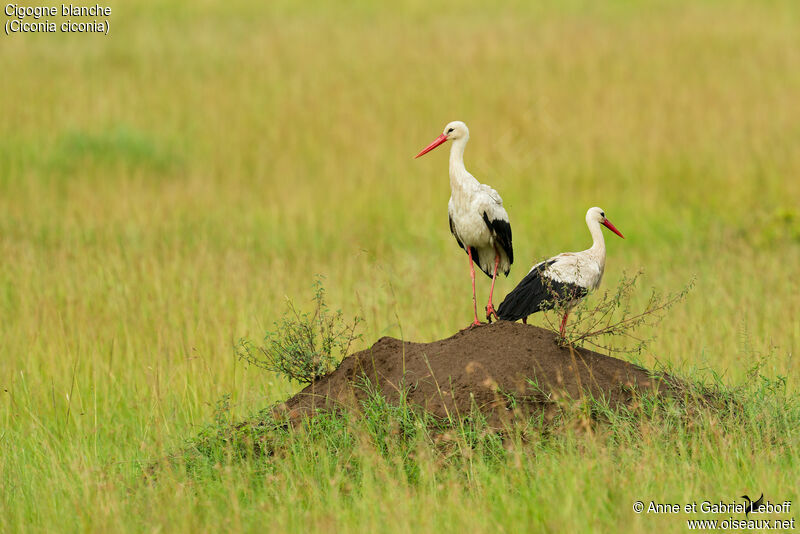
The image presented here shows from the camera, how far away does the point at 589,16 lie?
2225 cm

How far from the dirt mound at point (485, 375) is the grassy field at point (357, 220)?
354 mm

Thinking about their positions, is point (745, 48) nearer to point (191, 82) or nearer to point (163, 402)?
point (191, 82)

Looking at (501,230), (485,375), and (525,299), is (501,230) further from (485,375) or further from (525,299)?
(485,375)

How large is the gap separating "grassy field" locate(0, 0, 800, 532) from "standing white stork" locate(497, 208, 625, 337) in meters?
0.95

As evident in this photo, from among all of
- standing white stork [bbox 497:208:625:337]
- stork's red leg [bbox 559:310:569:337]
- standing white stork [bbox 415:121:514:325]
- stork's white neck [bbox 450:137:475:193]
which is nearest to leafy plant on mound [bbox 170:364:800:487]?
stork's red leg [bbox 559:310:569:337]

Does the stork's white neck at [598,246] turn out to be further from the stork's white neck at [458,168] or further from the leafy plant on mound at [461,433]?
the leafy plant on mound at [461,433]

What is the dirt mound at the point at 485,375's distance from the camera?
5.46 meters

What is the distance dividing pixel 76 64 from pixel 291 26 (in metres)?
4.98

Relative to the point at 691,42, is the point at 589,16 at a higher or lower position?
higher

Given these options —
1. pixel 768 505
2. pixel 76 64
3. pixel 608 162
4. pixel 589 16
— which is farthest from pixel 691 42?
pixel 768 505

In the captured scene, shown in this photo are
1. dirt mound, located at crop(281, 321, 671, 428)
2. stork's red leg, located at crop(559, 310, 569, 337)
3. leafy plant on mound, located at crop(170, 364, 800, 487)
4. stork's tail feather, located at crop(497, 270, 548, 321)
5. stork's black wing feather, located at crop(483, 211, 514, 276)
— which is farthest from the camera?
stork's black wing feather, located at crop(483, 211, 514, 276)

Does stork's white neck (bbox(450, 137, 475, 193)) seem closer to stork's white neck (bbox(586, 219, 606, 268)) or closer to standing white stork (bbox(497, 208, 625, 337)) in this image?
standing white stork (bbox(497, 208, 625, 337))

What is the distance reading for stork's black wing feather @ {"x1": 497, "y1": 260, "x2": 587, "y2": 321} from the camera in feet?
19.2

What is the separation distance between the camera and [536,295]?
598cm
